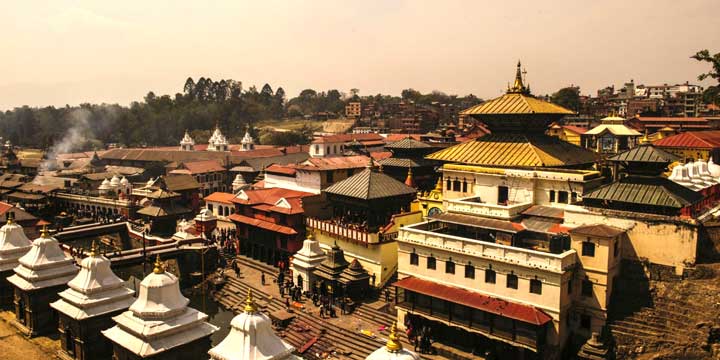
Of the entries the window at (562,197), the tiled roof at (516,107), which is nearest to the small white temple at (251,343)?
the window at (562,197)

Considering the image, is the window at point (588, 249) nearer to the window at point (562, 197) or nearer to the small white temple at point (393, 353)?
the window at point (562, 197)

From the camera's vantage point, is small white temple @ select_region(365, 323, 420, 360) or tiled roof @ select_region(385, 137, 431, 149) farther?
tiled roof @ select_region(385, 137, 431, 149)

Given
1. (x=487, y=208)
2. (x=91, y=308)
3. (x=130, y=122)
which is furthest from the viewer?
(x=130, y=122)

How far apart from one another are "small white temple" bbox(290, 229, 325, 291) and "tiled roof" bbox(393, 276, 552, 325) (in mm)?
8227

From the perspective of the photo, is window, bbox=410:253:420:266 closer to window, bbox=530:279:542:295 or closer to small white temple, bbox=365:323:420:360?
window, bbox=530:279:542:295

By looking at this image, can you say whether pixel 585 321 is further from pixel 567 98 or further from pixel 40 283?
pixel 567 98

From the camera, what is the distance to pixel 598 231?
25.9 m

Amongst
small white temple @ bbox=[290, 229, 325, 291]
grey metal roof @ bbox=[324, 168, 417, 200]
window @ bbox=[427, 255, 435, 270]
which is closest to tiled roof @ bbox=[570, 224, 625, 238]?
window @ bbox=[427, 255, 435, 270]

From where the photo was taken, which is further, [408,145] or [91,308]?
[408,145]

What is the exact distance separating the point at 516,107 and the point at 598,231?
1293 cm

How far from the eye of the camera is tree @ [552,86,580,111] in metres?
105

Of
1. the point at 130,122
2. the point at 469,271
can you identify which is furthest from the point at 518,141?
the point at 130,122

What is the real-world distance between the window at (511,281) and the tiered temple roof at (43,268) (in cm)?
2321

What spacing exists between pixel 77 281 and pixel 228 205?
29.3 m
